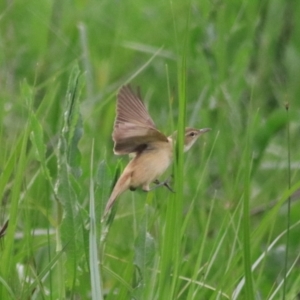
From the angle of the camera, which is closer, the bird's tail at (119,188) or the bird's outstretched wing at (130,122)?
the bird's tail at (119,188)

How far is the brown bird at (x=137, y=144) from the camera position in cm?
220

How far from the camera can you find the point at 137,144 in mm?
2281

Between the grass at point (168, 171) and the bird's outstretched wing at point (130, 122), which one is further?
the bird's outstretched wing at point (130, 122)

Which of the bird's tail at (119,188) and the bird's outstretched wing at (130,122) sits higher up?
the bird's outstretched wing at (130,122)

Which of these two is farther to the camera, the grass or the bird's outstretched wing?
the bird's outstretched wing

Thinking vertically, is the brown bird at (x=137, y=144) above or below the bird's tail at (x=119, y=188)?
above

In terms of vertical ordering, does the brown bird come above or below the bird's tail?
above

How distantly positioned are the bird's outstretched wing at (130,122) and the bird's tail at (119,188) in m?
0.09

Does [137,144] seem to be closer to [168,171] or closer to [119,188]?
[119,188]

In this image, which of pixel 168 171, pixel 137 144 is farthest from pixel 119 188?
pixel 168 171

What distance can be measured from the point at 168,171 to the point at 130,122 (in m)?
0.85

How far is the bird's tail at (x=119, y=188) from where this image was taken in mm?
2068

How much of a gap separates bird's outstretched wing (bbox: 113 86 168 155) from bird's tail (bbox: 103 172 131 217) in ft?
0.28

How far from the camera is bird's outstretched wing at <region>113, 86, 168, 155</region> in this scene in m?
2.19
